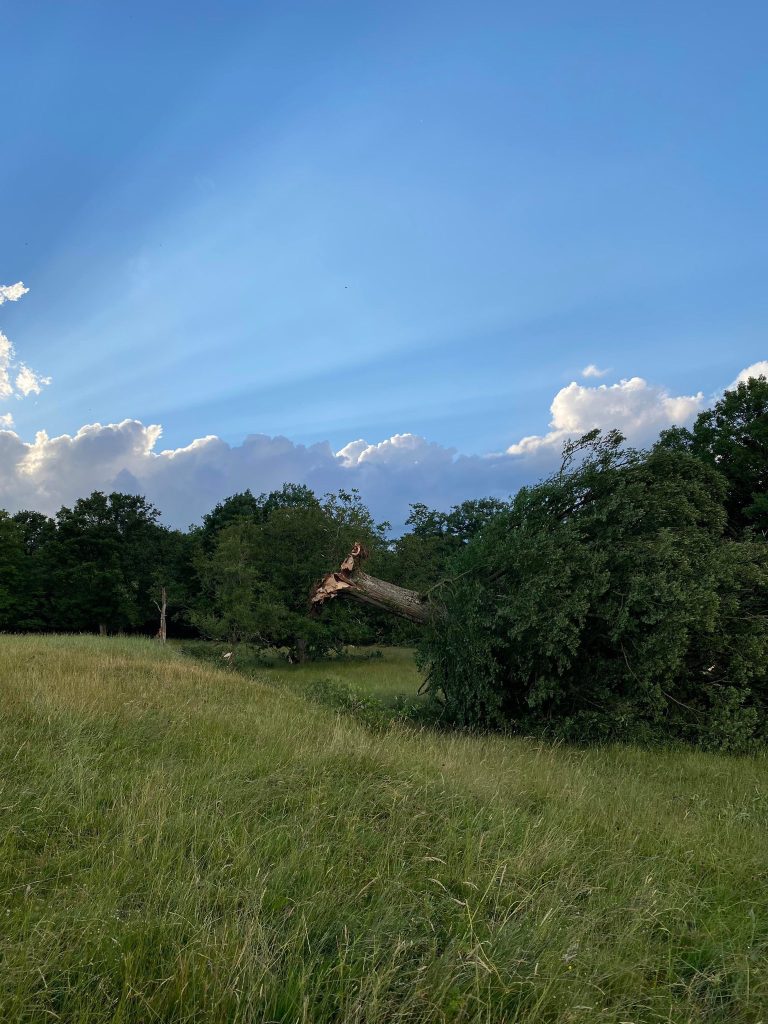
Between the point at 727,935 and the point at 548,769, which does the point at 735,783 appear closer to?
the point at 548,769

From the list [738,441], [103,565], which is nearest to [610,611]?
[738,441]

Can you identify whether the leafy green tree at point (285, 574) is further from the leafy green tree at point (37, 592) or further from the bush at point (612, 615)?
the leafy green tree at point (37, 592)

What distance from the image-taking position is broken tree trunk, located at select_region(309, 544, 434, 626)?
13.2 m

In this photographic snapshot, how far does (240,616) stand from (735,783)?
2023cm

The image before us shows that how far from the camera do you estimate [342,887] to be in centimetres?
330

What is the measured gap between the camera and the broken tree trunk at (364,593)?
13156 millimetres

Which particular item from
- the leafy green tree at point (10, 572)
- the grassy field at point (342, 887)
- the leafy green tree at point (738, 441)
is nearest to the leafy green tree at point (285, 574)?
the leafy green tree at point (738, 441)

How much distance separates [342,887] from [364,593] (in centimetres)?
1010

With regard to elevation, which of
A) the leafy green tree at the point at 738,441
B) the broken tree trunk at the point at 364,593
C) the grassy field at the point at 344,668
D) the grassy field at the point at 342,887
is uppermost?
the leafy green tree at the point at 738,441

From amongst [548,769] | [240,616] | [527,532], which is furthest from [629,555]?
[240,616]

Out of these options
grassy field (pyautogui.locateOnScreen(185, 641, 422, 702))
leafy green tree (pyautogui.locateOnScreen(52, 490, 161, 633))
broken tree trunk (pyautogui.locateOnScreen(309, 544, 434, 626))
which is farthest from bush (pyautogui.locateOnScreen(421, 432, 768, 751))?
leafy green tree (pyautogui.locateOnScreen(52, 490, 161, 633))

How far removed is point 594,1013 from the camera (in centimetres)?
262

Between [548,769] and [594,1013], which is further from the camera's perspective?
[548,769]

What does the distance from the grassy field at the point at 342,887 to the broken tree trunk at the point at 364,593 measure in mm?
6665
